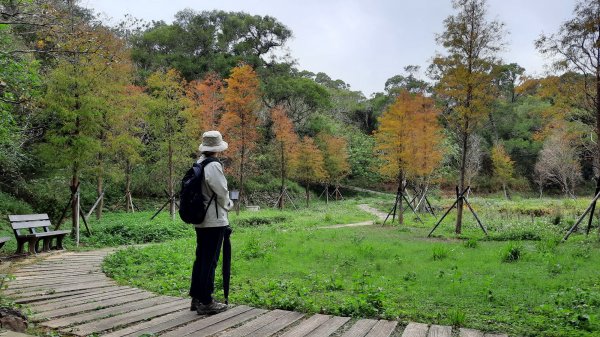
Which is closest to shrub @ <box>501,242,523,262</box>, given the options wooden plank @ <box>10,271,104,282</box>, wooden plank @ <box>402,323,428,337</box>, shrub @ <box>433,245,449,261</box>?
shrub @ <box>433,245,449,261</box>

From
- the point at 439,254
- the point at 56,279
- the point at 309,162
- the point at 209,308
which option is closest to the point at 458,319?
the point at 209,308

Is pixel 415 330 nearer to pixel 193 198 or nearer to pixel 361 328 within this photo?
pixel 361 328

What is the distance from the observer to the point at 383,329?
373 cm

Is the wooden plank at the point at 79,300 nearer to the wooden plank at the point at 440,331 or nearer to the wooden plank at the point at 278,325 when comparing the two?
the wooden plank at the point at 278,325

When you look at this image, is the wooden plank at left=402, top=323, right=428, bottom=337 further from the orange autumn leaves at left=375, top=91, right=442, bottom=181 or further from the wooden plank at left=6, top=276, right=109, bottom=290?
the orange autumn leaves at left=375, top=91, right=442, bottom=181

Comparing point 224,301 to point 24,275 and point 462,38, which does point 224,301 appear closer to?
point 24,275

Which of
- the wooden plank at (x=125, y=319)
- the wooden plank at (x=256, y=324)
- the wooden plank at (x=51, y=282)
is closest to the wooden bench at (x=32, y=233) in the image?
the wooden plank at (x=51, y=282)

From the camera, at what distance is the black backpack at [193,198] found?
167 inches

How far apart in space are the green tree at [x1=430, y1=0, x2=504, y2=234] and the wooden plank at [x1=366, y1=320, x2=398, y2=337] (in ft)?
34.9

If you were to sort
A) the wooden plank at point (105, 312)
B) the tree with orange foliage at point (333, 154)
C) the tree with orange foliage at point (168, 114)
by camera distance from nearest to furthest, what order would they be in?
the wooden plank at point (105, 312)
the tree with orange foliage at point (168, 114)
the tree with orange foliage at point (333, 154)

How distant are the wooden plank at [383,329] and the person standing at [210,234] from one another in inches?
63.7

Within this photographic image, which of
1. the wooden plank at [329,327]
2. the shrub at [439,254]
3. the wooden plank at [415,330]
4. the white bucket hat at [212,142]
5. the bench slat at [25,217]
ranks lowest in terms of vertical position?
the shrub at [439,254]

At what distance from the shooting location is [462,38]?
46.3 ft

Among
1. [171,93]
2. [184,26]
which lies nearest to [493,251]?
[171,93]
